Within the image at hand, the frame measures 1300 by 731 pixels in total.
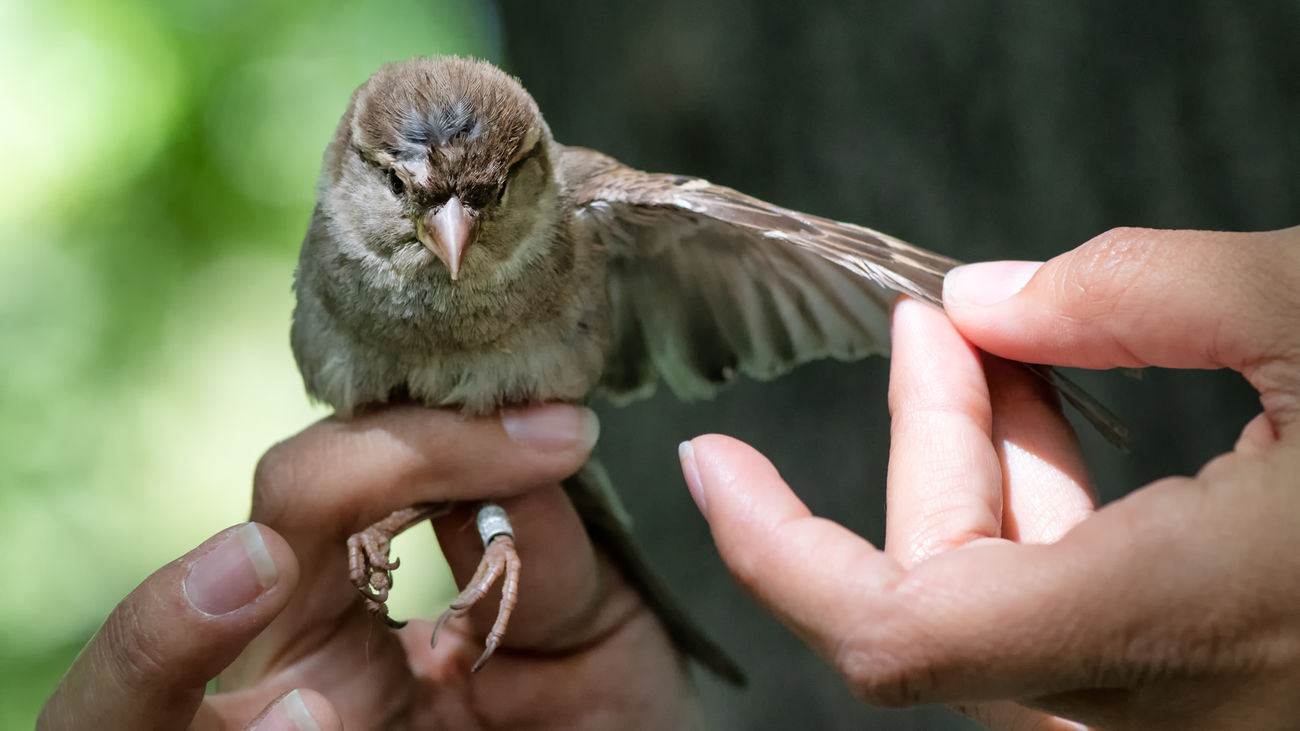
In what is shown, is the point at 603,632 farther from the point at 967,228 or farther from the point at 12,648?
the point at 12,648

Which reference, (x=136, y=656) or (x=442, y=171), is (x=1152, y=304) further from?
(x=136, y=656)

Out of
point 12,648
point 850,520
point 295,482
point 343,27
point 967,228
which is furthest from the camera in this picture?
point 343,27

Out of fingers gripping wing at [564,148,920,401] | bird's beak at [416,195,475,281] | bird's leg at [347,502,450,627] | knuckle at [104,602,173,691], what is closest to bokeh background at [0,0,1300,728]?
fingers gripping wing at [564,148,920,401]

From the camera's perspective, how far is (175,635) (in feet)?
3.07

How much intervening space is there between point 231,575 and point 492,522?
1.61ft

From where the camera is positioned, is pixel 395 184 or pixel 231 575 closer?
pixel 231 575

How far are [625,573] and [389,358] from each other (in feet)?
2.17

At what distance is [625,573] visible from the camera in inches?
65.3

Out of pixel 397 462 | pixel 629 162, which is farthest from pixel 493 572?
pixel 629 162

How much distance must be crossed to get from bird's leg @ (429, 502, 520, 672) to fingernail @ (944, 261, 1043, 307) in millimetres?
766

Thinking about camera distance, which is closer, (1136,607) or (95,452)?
(1136,607)

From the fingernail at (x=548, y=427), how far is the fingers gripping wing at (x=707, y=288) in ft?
0.68

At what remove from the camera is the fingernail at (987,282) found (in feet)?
3.35

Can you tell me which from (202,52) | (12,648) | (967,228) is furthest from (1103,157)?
→ (12,648)
